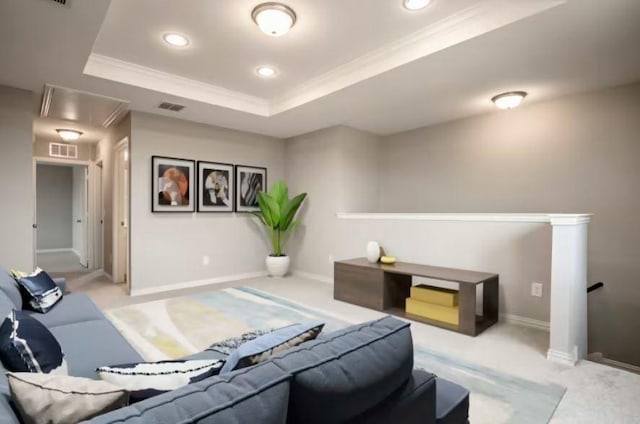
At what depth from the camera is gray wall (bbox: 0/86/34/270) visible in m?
3.58

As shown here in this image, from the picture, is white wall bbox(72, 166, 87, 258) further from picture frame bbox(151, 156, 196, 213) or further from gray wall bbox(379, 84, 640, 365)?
gray wall bbox(379, 84, 640, 365)

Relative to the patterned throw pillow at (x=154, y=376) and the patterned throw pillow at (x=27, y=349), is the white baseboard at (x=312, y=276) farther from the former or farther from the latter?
the patterned throw pillow at (x=154, y=376)

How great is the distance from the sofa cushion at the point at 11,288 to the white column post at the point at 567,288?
3.76 metres

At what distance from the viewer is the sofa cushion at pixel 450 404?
1.22 meters

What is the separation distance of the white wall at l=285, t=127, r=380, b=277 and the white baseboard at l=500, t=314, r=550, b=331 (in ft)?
8.09

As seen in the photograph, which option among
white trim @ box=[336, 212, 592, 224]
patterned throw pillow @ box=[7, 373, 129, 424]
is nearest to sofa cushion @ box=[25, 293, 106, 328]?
patterned throw pillow @ box=[7, 373, 129, 424]

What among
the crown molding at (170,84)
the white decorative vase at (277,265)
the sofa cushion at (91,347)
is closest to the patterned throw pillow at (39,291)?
the sofa cushion at (91,347)

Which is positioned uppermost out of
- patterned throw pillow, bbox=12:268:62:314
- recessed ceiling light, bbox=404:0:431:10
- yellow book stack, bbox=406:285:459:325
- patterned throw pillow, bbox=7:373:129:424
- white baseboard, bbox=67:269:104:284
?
recessed ceiling light, bbox=404:0:431:10

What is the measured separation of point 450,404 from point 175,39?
10.7ft

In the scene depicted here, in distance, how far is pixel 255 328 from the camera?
10.5ft

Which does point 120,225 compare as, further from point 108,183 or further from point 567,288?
point 567,288

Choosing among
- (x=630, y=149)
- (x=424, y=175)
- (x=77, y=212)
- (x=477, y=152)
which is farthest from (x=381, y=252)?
(x=77, y=212)

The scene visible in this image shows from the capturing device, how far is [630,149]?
346 cm

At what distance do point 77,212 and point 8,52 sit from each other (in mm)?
7042
